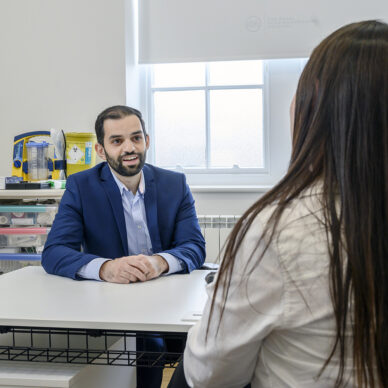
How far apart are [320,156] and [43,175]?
87.6 inches

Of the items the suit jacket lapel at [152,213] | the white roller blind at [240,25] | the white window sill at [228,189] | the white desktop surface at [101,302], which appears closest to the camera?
the white desktop surface at [101,302]

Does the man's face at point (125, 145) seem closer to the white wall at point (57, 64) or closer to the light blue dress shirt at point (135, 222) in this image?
the light blue dress shirt at point (135, 222)

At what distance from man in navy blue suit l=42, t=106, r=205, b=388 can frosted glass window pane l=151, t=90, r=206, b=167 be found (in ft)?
3.65

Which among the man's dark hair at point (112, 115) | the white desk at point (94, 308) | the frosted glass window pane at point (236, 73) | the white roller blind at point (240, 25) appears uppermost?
the white roller blind at point (240, 25)

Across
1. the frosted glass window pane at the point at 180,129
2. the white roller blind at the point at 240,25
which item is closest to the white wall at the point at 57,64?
the white roller blind at the point at 240,25

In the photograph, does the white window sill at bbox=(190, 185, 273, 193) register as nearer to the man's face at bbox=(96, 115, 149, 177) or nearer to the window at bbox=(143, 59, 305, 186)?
the window at bbox=(143, 59, 305, 186)

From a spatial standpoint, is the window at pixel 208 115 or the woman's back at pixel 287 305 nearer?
the woman's back at pixel 287 305

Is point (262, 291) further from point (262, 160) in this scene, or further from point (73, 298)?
point (262, 160)

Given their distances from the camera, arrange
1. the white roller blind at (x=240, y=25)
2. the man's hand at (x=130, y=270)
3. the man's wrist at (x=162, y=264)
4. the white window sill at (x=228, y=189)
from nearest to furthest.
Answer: the man's hand at (x=130, y=270), the man's wrist at (x=162, y=264), the white roller blind at (x=240, y=25), the white window sill at (x=228, y=189)

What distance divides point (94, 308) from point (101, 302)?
65mm

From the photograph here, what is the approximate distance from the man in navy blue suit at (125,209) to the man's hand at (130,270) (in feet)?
0.57

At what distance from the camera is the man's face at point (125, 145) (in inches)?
76.7

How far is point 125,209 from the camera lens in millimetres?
1961

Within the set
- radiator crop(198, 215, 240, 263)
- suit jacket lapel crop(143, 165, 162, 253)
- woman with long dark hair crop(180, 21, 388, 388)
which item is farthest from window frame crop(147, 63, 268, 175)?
woman with long dark hair crop(180, 21, 388, 388)
